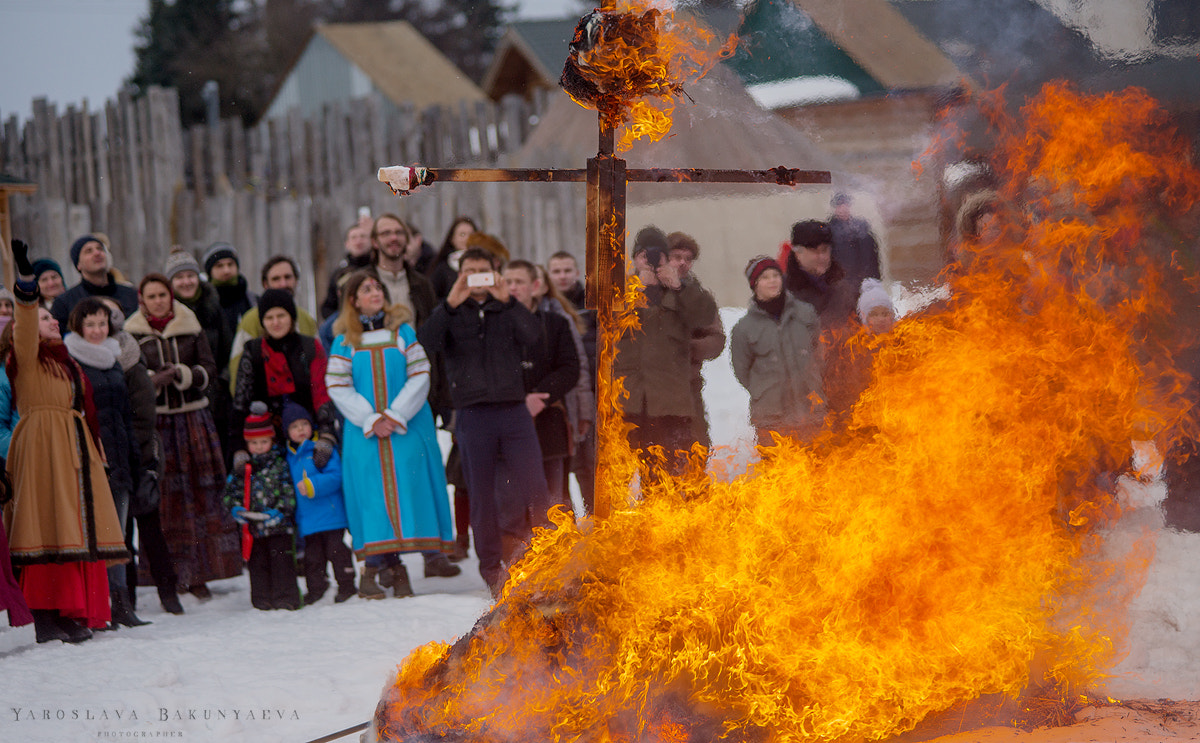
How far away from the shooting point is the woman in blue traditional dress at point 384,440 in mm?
6492

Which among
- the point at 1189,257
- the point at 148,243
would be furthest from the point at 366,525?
the point at 148,243

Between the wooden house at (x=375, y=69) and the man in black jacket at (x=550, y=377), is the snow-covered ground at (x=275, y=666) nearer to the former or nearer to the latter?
the man in black jacket at (x=550, y=377)

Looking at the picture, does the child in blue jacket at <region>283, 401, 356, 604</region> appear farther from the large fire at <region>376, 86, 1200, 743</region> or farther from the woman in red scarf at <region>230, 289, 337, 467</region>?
the large fire at <region>376, 86, 1200, 743</region>

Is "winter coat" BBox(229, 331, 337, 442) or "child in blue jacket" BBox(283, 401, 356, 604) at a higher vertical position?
"winter coat" BBox(229, 331, 337, 442)

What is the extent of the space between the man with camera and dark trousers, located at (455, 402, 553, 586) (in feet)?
5.72

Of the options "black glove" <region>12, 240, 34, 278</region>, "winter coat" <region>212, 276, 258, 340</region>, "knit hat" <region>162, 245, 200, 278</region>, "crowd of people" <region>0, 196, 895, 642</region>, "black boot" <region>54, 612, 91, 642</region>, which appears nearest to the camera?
"black glove" <region>12, 240, 34, 278</region>

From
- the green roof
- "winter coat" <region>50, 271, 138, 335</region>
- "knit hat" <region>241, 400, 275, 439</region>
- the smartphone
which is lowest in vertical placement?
"knit hat" <region>241, 400, 275, 439</region>

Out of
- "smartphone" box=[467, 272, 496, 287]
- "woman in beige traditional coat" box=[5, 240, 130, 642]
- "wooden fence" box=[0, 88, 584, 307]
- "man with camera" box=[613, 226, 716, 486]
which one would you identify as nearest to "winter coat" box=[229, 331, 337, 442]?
"woman in beige traditional coat" box=[5, 240, 130, 642]

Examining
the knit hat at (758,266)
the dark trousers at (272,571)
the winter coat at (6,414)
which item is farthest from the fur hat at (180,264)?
the knit hat at (758,266)

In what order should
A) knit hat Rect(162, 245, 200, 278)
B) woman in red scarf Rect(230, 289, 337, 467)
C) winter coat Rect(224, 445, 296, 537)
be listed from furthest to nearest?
knit hat Rect(162, 245, 200, 278), woman in red scarf Rect(230, 289, 337, 467), winter coat Rect(224, 445, 296, 537)

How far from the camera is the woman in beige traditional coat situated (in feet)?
18.4

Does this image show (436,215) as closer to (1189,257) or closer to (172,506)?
(172,506)

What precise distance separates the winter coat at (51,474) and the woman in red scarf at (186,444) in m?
0.73

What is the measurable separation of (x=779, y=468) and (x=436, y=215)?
8.53m
